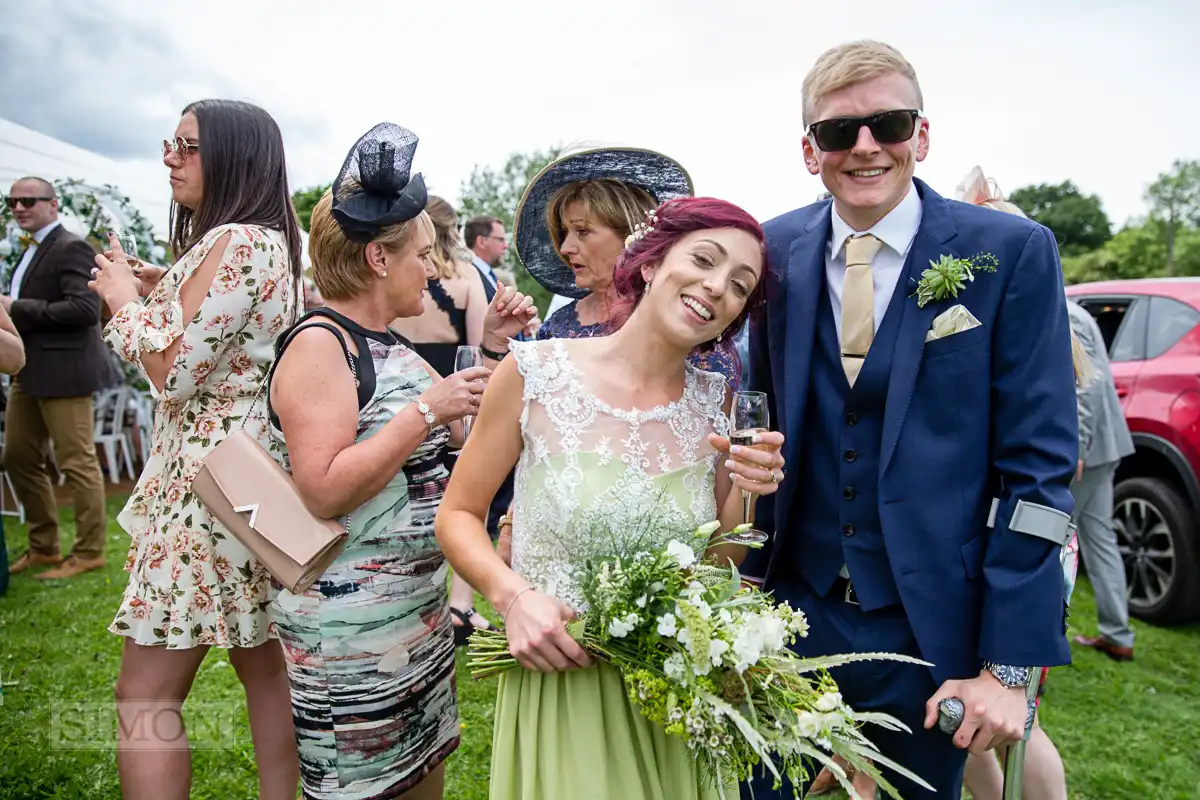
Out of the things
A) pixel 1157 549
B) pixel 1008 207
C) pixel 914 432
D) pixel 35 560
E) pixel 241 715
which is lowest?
pixel 35 560

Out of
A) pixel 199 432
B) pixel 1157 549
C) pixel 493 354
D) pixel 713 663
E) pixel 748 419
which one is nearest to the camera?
pixel 713 663

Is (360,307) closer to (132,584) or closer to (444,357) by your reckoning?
(132,584)

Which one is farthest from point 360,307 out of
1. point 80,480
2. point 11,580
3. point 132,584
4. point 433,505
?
point 11,580

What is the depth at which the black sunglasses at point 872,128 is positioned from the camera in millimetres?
1912

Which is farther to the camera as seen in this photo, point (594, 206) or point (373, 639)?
point (594, 206)

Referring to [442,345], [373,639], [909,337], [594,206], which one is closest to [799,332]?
[909,337]

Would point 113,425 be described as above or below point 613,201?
below

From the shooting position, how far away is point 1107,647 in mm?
4945

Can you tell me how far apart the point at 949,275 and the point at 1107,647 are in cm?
425

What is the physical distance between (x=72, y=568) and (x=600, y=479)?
5953mm

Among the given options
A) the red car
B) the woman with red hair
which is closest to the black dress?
the woman with red hair

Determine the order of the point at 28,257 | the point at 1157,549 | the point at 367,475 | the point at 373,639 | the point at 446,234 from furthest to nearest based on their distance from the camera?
the point at 28,257 < the point at 1157,549 < the point at 446,234 < the point at 373,639 < the point at 367,475

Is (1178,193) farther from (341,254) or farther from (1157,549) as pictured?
(341,254)

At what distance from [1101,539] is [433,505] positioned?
4382mm
